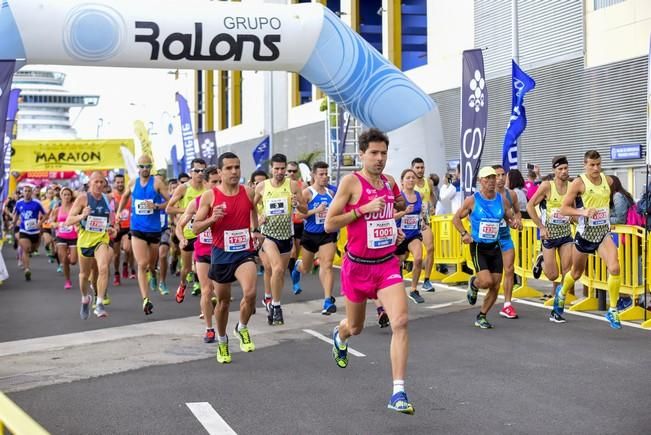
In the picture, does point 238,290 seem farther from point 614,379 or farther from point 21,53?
point 614,379

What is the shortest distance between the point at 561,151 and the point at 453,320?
10.8 meters

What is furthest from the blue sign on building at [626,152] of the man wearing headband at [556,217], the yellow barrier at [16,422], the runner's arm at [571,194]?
the yellow barrier at [16,422]

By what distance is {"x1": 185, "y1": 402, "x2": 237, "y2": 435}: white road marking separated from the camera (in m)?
6.18

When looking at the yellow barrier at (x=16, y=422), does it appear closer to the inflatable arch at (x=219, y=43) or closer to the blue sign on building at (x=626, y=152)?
the inflatable arch at (x=219, y=43)

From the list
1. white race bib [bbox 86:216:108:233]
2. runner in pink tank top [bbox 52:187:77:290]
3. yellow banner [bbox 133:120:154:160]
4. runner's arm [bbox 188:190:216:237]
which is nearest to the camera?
runner's arm [bbox 188:190:216:237]

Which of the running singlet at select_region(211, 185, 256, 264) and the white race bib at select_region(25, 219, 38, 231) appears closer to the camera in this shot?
the running singlet at select_region(211, 185, 256, 264)

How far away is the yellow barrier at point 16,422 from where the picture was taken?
2.65 m

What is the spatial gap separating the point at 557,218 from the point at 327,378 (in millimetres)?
4990

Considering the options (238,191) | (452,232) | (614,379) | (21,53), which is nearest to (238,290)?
(452,232)

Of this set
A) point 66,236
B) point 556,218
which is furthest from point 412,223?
point 66,236

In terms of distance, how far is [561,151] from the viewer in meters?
21.6

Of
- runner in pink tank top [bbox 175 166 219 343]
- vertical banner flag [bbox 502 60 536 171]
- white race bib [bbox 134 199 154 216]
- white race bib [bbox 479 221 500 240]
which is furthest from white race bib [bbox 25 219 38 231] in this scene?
white race bib [bbox 479 221 500 240]

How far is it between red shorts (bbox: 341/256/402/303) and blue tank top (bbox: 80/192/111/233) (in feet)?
20.5

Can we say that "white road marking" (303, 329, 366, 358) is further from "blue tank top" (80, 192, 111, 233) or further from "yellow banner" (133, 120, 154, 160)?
"yellow banner" (133, 120, 154, 160)
